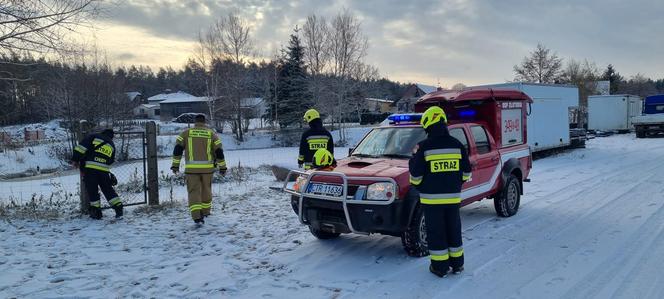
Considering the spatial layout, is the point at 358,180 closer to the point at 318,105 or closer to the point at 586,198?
the point at 586,198

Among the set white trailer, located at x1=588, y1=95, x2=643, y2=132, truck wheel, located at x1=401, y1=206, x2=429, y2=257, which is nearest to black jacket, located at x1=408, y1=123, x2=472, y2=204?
truck wheel, located at x1=401, y1=206, x2=429, y2=257

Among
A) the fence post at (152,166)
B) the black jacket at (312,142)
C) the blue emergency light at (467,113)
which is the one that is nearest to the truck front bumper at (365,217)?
the black jacket at (312,142)

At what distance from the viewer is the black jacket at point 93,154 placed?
26.3ft

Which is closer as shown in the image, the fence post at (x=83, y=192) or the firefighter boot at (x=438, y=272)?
the firefighter boot at (x=438, y=272)

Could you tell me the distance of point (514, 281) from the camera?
506cm

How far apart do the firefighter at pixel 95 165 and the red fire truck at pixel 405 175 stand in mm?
3359

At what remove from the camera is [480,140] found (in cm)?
774

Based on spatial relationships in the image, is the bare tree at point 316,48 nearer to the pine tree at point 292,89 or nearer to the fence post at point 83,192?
the pine tree at point 292,89

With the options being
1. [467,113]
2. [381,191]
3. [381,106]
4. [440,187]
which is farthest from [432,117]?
[381,106]

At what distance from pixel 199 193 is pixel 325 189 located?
3014 millimetres

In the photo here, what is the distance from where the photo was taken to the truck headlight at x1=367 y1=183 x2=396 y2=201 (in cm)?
556

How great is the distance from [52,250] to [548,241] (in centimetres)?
697

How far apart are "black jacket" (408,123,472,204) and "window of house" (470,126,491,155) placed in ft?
8.18

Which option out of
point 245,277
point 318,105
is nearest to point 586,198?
point 245,277
